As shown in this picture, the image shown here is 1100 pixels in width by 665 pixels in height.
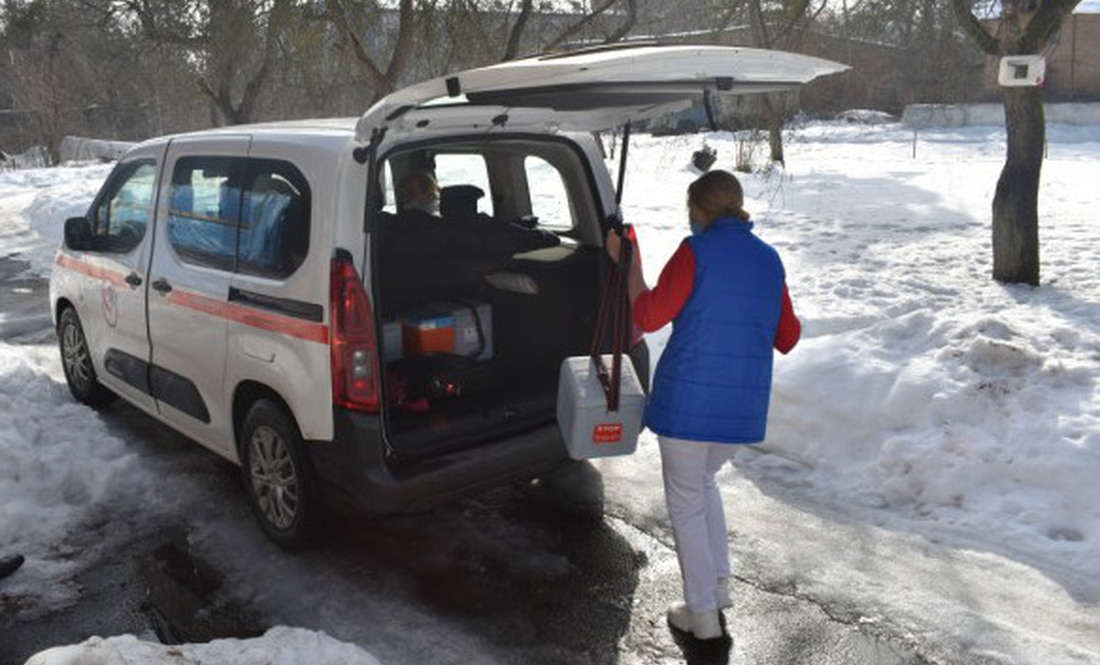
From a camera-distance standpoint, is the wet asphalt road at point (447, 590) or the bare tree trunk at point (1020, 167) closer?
the wet asphalt road at point (447, 590)

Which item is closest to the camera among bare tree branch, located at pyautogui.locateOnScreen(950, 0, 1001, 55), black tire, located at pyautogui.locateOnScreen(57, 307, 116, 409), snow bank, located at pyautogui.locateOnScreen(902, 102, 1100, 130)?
black tire, located at pyautogui.locateOnScreen(57, 307, 116, 409)

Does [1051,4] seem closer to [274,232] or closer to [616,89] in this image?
[616,89]

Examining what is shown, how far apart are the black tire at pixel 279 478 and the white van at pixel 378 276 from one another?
1 centimetres

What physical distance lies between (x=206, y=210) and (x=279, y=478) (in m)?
1.38

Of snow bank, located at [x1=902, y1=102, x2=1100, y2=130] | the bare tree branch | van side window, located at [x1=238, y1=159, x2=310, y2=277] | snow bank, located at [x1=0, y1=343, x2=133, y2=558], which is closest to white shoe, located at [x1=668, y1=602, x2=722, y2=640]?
van side window, located at [x1=238, y1=159, x2=310, y2=277]

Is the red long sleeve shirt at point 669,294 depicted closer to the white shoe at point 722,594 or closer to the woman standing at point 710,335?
the woman standing at point 710,335

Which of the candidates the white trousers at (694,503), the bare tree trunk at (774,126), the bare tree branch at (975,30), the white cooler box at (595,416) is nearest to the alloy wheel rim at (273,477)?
the white cooler box at (595,416)

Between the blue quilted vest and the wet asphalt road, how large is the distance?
85 cm

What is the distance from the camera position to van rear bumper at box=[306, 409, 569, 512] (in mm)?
3732

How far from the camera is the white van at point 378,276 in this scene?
369 centimetres

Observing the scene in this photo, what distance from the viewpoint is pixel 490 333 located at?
4832 millimetres

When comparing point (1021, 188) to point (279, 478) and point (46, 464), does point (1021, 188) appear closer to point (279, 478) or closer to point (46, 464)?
point (279, 478)

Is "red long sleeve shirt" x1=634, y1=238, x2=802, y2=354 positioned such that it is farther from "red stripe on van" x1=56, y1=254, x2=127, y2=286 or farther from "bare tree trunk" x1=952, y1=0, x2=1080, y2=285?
"bare tree trunk" x1=952, y1=0, x2=1080, y2=285

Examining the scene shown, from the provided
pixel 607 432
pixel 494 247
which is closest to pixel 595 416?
pixel 607 432
